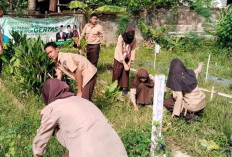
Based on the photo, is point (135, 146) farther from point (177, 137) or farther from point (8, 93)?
point (8, 93)

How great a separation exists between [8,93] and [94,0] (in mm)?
8868

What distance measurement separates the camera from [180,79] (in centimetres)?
490

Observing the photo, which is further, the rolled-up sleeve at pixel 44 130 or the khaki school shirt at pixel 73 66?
the khaki school shirt at pixel 73 66

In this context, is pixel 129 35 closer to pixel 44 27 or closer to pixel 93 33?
pixel 93 33

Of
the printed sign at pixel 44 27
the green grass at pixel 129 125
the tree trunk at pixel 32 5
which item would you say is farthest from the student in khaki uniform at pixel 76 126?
the tree trunk at pixel 32 5

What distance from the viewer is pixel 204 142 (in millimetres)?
4449

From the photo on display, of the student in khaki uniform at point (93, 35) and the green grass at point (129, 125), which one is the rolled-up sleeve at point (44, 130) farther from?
the student in khaki uniform at point (93, 35)

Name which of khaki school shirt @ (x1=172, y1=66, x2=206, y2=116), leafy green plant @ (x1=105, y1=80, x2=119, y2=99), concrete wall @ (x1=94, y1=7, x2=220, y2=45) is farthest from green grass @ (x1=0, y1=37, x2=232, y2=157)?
concrete wall @ (x1=94, y1=7, x2=220, y2=45)

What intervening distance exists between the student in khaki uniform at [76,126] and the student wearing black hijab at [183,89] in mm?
2392

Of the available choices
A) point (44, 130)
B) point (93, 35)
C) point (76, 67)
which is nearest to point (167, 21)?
point (93, 35)

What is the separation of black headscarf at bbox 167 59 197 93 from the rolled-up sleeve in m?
2.70

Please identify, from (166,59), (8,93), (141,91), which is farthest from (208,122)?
(166,59)

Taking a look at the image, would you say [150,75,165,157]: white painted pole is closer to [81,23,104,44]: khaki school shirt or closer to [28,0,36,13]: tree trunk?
[81,23,104,44]: khaki school shirt

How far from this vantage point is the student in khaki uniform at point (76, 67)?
14.7 ft
